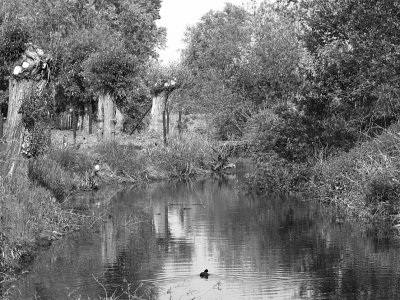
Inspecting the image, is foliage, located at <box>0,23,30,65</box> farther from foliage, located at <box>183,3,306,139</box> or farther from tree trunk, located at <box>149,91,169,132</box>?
tree trunk, located at <box>149,91,169,132</box>

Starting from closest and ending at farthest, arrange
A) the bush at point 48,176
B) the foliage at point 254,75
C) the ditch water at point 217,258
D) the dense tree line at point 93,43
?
1. the ditch water at point 217,258
2. the bush at point 48,176
3. the dense tree line at point 93,43
4. the foliage at point 254,75

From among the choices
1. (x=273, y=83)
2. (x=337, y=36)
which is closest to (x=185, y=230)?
(x=337, y=36)

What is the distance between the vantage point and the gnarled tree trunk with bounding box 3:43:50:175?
20.4 metres

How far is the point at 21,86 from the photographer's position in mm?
20672

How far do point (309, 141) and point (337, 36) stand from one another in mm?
3982

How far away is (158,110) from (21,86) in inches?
1275

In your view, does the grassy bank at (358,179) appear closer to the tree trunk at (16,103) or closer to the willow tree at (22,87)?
the willow tree at (22,87)

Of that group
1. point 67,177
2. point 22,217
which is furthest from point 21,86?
point 67,177

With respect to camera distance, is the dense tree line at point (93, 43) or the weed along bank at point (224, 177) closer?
the weed along bank at point (224, 177)

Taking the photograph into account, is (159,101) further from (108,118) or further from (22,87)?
(22,87)

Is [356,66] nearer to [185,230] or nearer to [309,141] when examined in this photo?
[309,141]

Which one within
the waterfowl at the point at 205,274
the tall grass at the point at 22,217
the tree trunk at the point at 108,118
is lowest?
the waterfowl at the point at 205,274

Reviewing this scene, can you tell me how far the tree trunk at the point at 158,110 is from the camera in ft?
174

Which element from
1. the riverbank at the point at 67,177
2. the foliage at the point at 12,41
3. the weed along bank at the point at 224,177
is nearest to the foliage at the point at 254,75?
the weed along bank at the point at 224,177
